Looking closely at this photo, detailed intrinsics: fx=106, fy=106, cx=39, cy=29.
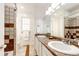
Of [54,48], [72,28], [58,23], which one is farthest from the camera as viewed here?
[58,23]

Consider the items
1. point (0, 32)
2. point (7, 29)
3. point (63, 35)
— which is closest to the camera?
point (0, 32)

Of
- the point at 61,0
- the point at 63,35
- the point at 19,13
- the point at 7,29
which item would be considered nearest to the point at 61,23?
the point at 63,35

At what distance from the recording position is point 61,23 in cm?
207

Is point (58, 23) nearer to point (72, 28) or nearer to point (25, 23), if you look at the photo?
point (72, 28)

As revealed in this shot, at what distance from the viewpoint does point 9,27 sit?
78.3 inches

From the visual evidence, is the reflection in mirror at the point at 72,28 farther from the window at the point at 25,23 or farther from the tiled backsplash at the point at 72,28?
the window at the point at 25,23

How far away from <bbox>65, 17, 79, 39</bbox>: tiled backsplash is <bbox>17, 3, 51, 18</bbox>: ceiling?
50cm

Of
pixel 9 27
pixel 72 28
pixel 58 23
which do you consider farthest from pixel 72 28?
pixel 9 27

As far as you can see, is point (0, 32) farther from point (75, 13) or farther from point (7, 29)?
point (75, 13)

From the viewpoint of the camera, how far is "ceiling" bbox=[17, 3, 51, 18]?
1.95 metres

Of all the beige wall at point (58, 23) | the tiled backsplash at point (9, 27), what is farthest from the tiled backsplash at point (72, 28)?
the tiled backsplash at point (9, 27)

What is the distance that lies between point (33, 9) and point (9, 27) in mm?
593

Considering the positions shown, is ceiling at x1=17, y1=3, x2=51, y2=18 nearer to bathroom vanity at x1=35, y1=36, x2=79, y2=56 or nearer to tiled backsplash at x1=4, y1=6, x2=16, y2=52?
tiled backsplash at x1=4, y1=6, x2=16, y2=52

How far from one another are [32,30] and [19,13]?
1.42 feet
